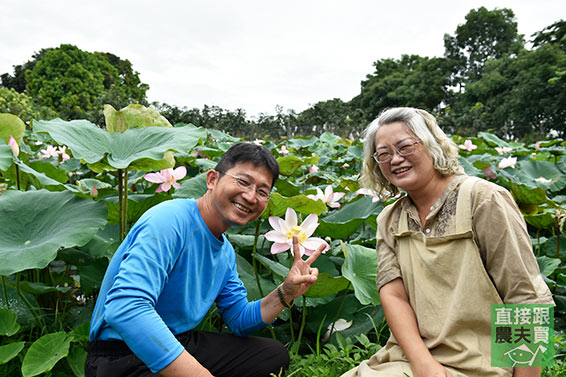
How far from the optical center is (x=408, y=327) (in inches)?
54.1

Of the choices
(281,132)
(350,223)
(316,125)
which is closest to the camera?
(350,223)

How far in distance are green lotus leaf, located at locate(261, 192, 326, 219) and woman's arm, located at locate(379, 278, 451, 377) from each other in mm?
484

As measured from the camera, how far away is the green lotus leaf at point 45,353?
1548 millimetres

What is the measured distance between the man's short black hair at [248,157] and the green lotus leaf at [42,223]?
1.87ft

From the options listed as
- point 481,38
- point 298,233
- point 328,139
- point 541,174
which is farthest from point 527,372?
point 481,38

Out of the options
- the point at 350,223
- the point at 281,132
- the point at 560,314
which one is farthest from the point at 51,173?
the point at 281,132

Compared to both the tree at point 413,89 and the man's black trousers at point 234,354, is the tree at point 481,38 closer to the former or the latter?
the tree at point 413,89

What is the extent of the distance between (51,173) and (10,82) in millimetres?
46184

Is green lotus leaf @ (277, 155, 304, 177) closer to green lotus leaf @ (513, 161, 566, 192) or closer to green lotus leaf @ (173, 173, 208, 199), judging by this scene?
green lotus leaf @ (173, 173, 208, 199)

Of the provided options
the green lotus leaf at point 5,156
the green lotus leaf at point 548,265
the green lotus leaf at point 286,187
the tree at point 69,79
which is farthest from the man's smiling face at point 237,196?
the tree at point 69,79

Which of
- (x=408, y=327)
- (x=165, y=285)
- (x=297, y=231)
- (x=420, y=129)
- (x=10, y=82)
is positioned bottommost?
(x=408, y=327)

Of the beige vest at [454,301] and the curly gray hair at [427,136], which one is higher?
the curly gray hair at [427,136]

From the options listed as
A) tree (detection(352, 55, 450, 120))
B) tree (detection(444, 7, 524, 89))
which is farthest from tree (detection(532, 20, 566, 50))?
tree (detection(444, 7, 524, 89))

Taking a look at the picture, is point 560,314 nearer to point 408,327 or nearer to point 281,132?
point 408,327
